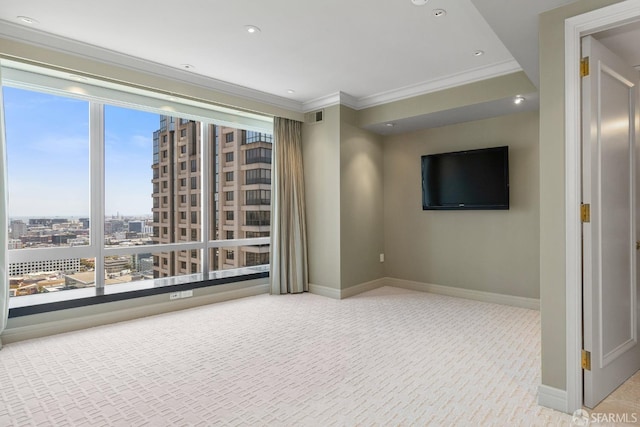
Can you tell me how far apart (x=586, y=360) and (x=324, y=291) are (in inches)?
131

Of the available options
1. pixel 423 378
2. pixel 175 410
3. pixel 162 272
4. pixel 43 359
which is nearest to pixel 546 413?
pixel 423 378

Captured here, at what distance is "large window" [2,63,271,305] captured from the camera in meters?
3.53

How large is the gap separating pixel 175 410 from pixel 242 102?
3.62 meters

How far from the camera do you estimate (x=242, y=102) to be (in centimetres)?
465

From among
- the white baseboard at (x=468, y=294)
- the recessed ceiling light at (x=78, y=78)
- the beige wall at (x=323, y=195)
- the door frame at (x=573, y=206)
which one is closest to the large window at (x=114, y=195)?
the recessed ceiling light at (x=78, y=78)

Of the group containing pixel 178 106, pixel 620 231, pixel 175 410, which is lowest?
pixel 175 410

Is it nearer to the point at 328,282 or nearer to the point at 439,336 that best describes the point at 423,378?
the point at 439,336

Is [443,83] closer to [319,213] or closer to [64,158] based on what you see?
[319,213]

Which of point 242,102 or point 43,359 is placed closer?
point 43,359

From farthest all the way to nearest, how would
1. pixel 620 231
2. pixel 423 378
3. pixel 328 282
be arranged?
pixel 328 282 → pixel 423 378 → pixel 620 231

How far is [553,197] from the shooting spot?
2170mm

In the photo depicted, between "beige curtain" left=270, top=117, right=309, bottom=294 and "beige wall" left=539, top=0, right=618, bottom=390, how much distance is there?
3.42m

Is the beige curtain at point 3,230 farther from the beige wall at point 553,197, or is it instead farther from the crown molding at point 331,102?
the beige wall at point 553,197

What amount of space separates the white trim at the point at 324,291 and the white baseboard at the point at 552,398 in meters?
2.91
